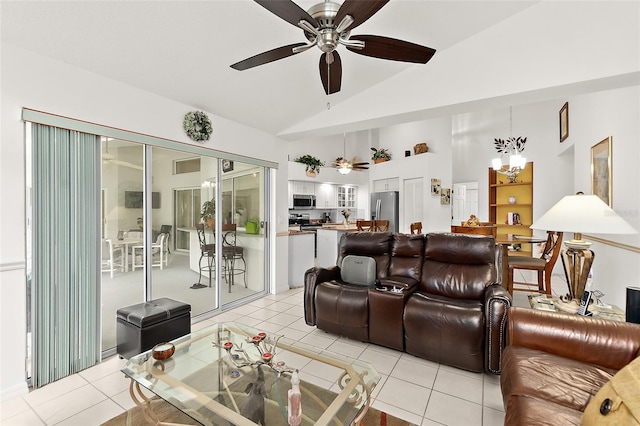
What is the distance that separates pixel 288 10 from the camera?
5.00ft

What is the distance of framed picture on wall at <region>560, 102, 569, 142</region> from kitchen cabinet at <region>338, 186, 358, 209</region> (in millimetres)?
5640

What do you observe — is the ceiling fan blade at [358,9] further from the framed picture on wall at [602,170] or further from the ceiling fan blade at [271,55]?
the framed picture on wall at [602,170]

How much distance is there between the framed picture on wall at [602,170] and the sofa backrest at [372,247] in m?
2.40

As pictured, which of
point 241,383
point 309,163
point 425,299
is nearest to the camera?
point 241,383

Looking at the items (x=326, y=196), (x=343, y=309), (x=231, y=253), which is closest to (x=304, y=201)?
(x=326, y=196)

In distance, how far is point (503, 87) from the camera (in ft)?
9.15

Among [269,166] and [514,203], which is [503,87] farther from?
[514,203]

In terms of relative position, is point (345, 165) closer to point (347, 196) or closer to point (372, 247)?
point (347, 196)

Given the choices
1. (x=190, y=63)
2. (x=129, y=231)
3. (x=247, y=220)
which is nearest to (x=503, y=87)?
(x=190, y=63)

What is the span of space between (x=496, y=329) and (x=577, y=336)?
0.64 m

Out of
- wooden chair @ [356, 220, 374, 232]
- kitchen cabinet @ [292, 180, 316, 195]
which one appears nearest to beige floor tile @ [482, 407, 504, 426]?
wooden chair @ [356, 220, 374, 232]

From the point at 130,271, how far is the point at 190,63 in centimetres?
213

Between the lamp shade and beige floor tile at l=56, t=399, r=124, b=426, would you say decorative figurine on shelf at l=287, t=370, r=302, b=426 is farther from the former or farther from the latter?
the lamp shade

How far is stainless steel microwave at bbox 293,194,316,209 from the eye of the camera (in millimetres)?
8391
